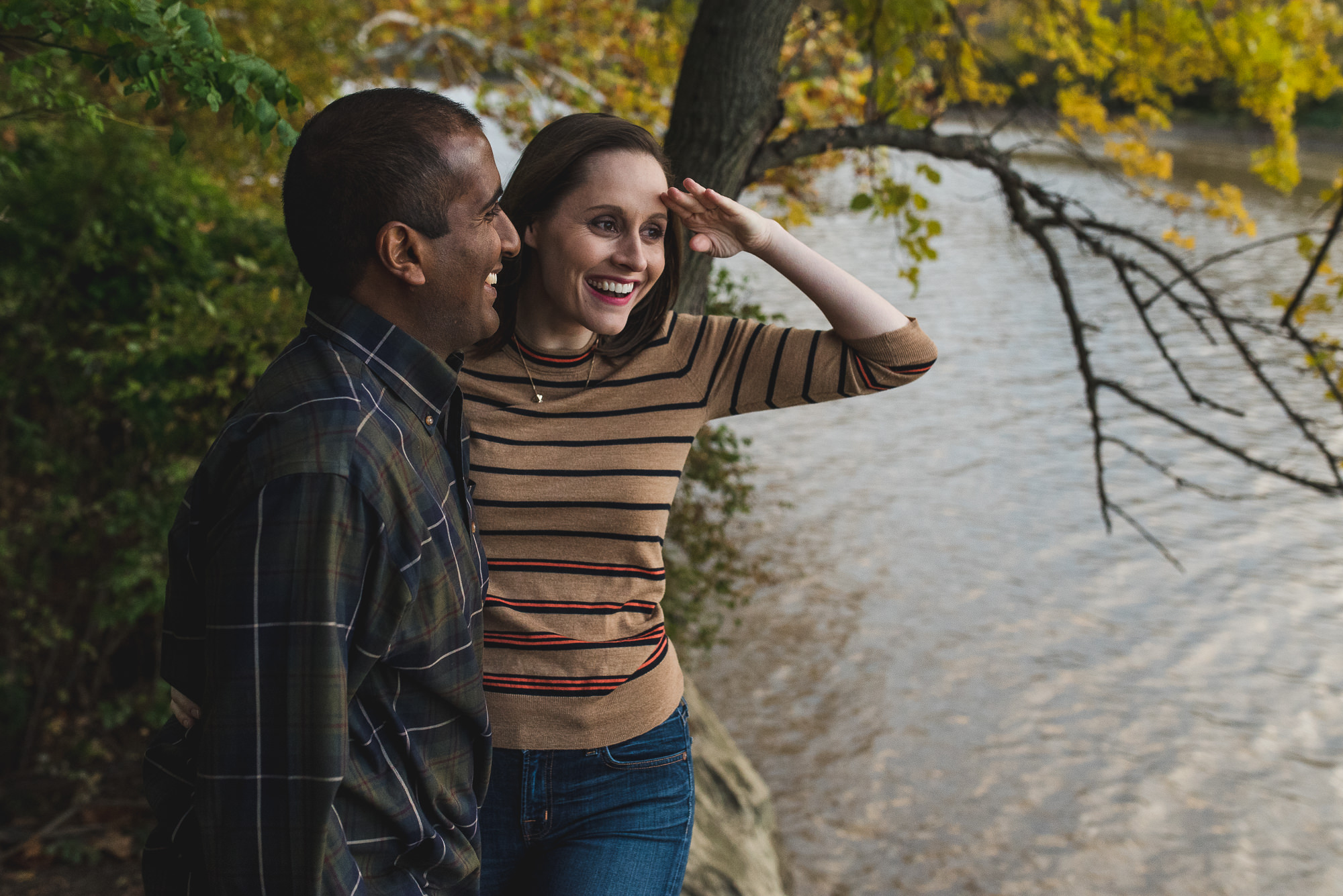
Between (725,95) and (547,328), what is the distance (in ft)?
4.72

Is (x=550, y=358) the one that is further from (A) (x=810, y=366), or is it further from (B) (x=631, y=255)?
(A) (x=810, y=366)

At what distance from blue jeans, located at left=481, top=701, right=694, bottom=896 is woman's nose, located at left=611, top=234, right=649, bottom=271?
2.67 ft

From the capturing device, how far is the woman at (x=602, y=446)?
1667 mm

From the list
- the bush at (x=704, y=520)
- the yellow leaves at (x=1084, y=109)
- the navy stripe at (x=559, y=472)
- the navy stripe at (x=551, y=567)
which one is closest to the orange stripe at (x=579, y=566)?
the navy stripe at (x=551, y=567)

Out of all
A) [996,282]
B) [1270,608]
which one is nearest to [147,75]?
[1270,608]

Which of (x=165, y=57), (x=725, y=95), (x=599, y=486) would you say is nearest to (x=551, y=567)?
(x=599, y=486)

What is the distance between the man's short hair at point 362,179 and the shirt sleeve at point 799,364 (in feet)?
2.24

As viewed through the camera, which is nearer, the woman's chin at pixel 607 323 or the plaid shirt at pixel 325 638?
the plaid shirt at pixel 325 638

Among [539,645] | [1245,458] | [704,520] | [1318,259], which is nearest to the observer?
[539,645]

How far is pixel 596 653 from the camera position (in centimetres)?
169

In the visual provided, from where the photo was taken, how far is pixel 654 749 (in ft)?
5.74

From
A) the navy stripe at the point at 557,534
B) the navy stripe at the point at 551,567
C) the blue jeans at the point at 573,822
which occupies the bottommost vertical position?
the blue jeans at the point at 573,822

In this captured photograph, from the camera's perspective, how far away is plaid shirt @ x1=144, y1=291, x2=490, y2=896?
3.53 ft

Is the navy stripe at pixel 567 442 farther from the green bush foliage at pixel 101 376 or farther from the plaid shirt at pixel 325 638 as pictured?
the green bush foliage at pixel 101 376
